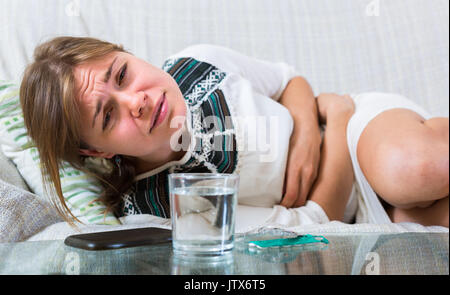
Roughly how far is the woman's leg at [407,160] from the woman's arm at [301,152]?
0.34 feet

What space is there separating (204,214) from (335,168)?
A: 60cm

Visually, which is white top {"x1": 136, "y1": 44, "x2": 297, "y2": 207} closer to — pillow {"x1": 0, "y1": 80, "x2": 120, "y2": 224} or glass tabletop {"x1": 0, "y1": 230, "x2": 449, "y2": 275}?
pillow {"x1": 0, "y1": 80, "x2": 120, "y2": 224}

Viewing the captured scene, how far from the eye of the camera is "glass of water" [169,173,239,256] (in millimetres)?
Answer: 449

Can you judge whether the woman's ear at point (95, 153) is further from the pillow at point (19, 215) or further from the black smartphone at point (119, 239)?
the black smartphone at point (119, 239)

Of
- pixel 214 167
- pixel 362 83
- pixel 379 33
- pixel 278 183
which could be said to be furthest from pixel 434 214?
pixel 379 33

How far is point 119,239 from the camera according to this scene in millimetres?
490

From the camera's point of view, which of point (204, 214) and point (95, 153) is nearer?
point (204, 214)

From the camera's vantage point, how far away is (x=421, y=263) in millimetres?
418

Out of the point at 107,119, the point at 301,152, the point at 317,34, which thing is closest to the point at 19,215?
the point at 107,119

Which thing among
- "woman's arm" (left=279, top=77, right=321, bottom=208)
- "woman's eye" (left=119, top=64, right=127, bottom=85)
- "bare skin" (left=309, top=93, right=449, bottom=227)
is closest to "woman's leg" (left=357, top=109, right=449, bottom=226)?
"bare skin" (left=309, top=93, right=449, bottom=227)

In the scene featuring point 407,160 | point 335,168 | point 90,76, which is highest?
point 90,76

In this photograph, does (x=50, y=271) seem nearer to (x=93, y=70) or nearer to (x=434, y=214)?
(x=93, y=70)

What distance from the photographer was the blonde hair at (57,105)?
795mm

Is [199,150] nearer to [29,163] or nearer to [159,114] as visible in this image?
[159,114]
